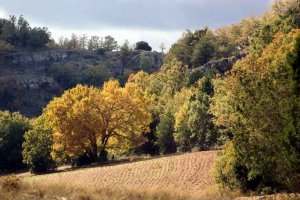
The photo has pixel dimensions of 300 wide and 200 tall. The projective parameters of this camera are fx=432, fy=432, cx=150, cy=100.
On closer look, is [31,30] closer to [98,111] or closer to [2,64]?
[2,64]

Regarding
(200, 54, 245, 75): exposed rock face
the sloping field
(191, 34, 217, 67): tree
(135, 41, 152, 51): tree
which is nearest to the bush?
the sloping field

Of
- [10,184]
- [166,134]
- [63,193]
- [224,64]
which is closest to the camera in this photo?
[63,193]

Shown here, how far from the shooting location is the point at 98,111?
51.6 metres

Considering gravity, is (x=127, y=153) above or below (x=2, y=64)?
below

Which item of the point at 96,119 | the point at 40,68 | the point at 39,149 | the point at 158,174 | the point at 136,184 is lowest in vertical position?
the point at 136,184

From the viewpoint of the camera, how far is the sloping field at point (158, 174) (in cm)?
3240

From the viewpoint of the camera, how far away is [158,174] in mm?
36312

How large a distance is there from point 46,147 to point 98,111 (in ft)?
24.7

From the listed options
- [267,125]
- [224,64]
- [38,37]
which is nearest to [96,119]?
[267,125]

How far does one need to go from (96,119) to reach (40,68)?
9512 centimetres

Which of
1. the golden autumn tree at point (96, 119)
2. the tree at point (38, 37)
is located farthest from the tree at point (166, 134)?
the tree at point (38, 37)

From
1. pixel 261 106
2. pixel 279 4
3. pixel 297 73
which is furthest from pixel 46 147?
pixel 279 4

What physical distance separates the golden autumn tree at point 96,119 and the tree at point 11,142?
44.5 feet

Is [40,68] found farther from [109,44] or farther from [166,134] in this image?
[166,134]
